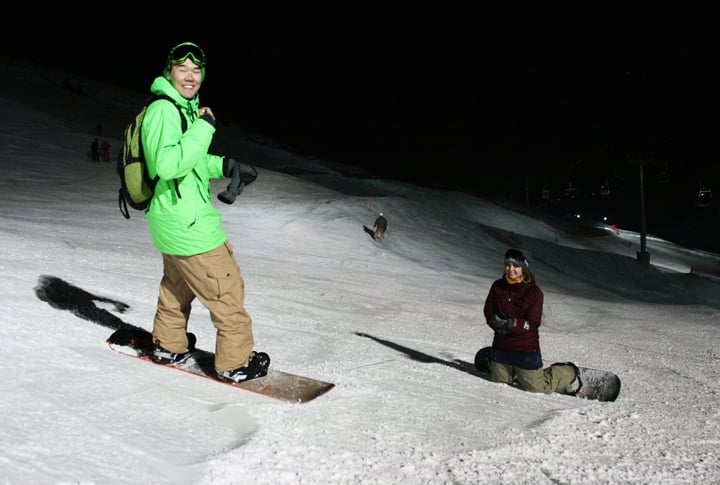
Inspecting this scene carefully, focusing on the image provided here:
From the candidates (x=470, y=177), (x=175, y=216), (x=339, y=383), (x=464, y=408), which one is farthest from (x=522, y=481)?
(x=470, y=177)

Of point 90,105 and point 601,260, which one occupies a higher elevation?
point 90,105

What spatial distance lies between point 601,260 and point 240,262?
1804 cm

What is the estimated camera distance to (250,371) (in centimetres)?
430

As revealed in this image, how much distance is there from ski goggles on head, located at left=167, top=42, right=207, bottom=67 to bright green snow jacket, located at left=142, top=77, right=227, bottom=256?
0.15 m

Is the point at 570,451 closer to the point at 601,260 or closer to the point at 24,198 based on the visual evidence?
the point at 24,198

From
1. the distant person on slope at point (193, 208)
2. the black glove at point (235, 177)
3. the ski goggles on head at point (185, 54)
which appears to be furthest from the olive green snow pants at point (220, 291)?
the ski goggles on head at point (185, 54)

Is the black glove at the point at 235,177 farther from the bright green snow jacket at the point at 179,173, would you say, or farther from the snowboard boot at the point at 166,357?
the snowboard boot at the point at 166,357

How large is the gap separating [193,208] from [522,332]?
2782mm

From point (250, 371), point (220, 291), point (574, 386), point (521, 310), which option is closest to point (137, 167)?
point (220, 291)

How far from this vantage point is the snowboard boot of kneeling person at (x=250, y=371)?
167 inches

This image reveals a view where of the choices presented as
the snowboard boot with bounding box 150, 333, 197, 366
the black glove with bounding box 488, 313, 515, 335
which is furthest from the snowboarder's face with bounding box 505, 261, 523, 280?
the snowboard boot with bounding box 150, 333, 197, 366

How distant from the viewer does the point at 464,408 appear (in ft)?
14.1

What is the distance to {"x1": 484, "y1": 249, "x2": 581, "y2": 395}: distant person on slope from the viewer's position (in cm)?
511

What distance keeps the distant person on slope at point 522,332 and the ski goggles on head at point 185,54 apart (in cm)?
280
